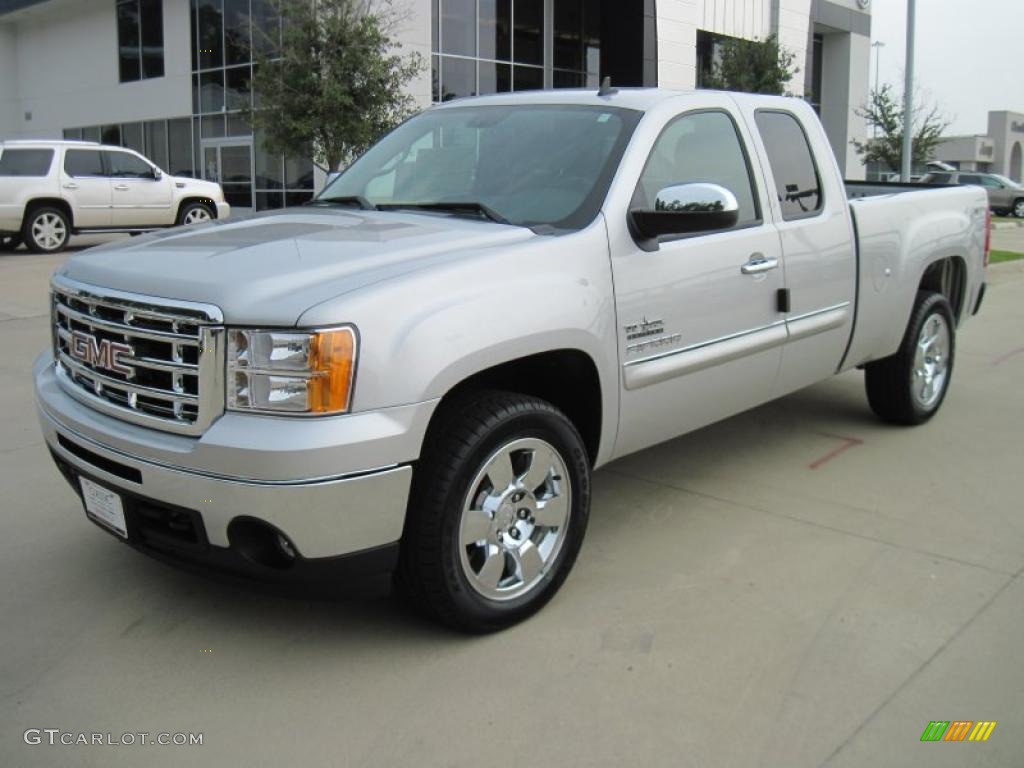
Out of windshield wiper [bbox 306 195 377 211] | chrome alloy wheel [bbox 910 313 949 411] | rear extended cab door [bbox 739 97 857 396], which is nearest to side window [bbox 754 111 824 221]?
rear extended cab door [bbox 739 97 857 396]

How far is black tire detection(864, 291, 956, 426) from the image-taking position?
227 inches

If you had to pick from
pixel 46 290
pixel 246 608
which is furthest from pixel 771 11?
pixel 246 608

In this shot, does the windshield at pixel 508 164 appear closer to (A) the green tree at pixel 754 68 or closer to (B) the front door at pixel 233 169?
(B) the front door at pixel 233 169

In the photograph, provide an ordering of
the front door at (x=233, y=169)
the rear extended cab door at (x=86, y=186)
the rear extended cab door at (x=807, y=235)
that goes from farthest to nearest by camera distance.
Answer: the front door at (x=233, y=169)
the rear extended cab door at (x=86, y=186)
the rear extended cab door at (x=807, y=235)

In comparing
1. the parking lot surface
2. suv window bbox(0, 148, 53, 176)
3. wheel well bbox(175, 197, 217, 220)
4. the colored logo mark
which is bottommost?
→ the colored logo mark

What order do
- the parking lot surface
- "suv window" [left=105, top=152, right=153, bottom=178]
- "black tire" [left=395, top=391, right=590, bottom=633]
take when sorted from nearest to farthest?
1. the parking lot surface
2. "black tire" [left=395, top=391, right=590, bottom=633]
3. "suv window" [left=105, top=152, right=153, bottom=178]

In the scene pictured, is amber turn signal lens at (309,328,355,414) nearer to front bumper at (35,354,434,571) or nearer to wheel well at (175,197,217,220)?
front bumper at (35,354,434,571)

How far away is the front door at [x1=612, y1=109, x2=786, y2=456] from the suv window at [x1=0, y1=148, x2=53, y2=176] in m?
15.5

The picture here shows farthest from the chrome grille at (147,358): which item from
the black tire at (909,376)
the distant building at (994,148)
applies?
the distant building at (994,148)

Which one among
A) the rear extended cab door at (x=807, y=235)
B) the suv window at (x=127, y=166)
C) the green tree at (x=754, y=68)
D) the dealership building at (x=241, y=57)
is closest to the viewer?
the rear extended cab door at (x=807, y=235)

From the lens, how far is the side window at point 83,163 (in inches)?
679

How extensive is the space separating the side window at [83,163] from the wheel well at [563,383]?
1590 centimetres

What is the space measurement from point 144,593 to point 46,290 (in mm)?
9559

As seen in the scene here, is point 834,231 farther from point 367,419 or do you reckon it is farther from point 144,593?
point 144,593
